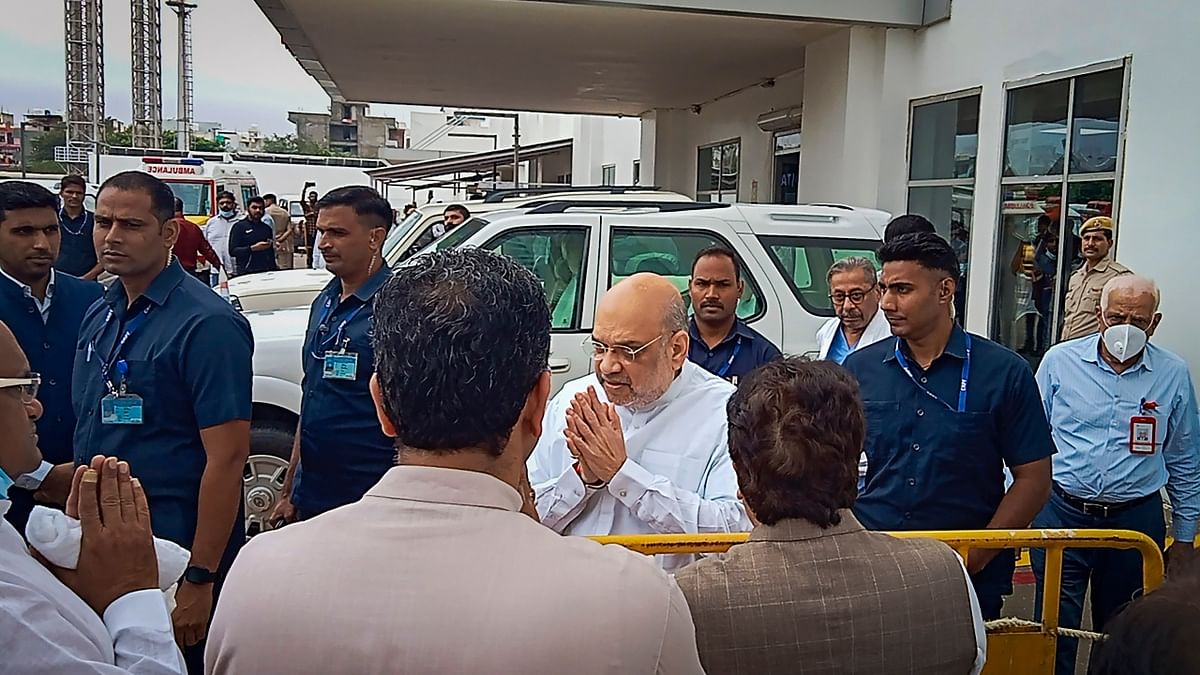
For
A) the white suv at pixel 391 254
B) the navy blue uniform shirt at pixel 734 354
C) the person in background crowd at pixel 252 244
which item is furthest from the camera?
the person in background crowd at pixel 252 244

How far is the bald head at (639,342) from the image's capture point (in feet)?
9.79

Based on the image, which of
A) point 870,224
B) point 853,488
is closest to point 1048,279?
point 870,224

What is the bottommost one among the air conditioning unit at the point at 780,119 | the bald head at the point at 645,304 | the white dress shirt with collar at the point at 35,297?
the white dress shirt with collar at the point at 35,297

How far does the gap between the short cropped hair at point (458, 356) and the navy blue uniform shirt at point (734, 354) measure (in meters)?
3.32

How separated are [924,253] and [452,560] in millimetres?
2544

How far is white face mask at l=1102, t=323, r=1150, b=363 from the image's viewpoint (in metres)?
4.18

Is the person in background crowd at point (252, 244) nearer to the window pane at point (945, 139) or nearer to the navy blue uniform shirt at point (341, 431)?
the window pane at point (945, 139)

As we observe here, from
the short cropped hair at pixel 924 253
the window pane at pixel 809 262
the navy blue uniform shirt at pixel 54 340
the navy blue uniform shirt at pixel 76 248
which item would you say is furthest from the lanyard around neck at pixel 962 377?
the navy blue uniform shirt at pixel 76 248

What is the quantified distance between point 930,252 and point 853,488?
1.63 m

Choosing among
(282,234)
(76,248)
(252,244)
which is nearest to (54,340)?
(76,248)

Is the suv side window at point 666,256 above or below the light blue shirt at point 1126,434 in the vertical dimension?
above

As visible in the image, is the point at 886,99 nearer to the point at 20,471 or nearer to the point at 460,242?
the point at 460,242

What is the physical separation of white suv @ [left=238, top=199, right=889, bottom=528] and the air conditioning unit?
8200 millimetres

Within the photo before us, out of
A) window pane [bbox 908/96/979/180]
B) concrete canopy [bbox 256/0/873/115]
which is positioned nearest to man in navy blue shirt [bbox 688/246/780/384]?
window pane [bbox 908/96/979/180]
